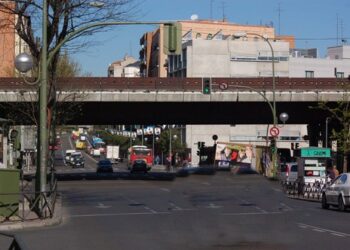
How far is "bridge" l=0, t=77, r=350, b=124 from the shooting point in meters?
57.1

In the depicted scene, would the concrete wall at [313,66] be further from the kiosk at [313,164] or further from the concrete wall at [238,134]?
the kiosk at [313,164]

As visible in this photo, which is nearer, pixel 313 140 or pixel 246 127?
pixel 313 140

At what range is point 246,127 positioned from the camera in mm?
117750

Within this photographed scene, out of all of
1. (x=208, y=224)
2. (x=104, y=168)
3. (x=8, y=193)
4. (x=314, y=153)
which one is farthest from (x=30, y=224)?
(x=104, y=168)

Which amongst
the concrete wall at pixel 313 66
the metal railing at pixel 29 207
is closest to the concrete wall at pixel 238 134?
the concrete wall at pixel 313 66

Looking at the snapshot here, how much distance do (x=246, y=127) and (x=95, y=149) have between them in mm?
63930

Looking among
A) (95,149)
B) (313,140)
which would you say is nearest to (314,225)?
(313,140)

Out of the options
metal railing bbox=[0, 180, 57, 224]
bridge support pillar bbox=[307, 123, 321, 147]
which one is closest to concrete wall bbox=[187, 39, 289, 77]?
bridge support pillar bbox=[307, 123, 321, 147]

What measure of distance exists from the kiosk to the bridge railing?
10.6m

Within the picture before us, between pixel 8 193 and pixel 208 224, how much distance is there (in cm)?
667

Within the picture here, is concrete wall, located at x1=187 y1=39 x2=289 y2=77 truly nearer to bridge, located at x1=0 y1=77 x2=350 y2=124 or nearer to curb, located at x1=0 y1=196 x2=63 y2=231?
bridge, located at x1=0 y1=77 x2=350 y2=124

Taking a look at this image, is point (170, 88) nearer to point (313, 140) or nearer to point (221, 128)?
point (313, 140)

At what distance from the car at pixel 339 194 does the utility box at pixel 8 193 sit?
40.3 feet

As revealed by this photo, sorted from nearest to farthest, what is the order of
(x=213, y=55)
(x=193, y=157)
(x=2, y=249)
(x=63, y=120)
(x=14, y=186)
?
(x=2, y=249) < (x=14, y=186) < (x=63, y=120) < (x=193, y=157) < (x=213, y=55)
